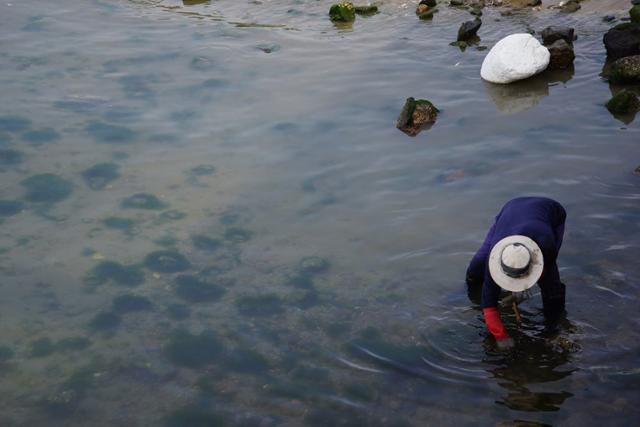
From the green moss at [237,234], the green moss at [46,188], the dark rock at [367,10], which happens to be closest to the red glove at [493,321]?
the green moss at [237,234]

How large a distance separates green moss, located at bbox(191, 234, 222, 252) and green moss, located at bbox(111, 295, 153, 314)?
1.16m

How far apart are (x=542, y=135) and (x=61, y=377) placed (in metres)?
7.73

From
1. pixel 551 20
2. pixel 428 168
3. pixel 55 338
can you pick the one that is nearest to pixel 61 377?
pixel 55 338

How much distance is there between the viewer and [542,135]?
1166cm

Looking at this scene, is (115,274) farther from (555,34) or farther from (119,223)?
(555,34)

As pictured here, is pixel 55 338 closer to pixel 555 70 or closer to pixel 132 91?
pixel 132 91

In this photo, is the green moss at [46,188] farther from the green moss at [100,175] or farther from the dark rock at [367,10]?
the dark rock at [367,10]

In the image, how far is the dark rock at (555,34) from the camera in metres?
14.1

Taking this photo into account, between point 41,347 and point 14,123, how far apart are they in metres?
5.89

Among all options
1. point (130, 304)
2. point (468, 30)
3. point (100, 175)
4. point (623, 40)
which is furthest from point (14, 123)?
point (623, 40)

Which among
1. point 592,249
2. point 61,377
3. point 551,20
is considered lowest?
point 61,377

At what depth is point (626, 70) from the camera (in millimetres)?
12516

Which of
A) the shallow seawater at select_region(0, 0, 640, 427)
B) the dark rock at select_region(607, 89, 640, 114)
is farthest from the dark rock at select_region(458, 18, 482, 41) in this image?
the dark rock at select_region(607, 89, 640, 114)

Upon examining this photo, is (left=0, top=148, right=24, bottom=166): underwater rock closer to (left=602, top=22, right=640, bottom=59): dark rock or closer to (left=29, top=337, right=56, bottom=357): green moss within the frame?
(left=29, top=337, right=56, bottom=357): green moss
